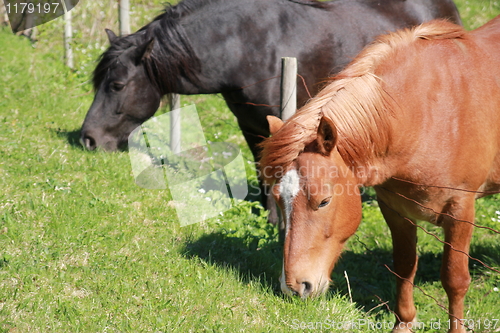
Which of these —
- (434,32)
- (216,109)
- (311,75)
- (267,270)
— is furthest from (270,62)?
(216,109)

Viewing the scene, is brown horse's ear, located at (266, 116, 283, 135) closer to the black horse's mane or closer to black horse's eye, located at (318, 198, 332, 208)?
black horse's eye, located at (318, 198, 332, 208)

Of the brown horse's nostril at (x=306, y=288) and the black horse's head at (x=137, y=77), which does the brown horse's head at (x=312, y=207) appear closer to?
the brown horse's nostril at (x=306, y=288)

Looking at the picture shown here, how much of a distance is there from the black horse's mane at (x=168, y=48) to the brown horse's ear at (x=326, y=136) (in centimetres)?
239

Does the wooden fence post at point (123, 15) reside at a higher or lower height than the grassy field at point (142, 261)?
higher

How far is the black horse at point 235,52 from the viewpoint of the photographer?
4.49m

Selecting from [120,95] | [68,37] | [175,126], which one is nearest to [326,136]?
[120,95]

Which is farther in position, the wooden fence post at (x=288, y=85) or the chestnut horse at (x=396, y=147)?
the wooden fence post at (x=288, y=85)

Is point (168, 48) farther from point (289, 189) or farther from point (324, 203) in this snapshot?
point (324, 203)

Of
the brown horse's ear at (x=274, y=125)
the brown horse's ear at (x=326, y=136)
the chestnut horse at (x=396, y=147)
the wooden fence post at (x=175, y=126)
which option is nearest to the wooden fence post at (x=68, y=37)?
the wooden fence post at (x=175, y=126)

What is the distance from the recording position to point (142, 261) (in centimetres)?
341

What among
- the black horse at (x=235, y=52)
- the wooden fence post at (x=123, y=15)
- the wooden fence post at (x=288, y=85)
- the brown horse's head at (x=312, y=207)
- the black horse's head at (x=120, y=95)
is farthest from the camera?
the wooden fence post at (x=123, y=15)

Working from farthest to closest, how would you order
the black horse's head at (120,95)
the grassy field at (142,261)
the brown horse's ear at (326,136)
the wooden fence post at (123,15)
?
the wooden fence post at (123,15), the black horse's head at (120,95), the grassy field at (142,261), the brown horse's ear at (326,136)

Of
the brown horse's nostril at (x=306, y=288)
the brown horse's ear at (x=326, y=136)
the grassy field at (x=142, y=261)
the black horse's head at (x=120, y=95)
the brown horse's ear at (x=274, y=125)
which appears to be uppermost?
the brown horse's ear at (x=326, y=136)

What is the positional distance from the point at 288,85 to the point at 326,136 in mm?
1222
